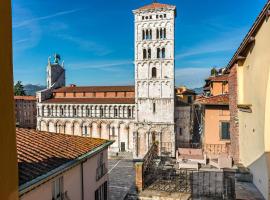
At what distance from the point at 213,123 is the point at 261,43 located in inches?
429

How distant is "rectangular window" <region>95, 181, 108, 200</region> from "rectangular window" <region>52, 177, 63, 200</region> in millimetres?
3699

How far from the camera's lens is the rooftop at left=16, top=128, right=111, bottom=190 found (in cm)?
848

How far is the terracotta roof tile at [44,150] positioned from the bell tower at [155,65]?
30.0m

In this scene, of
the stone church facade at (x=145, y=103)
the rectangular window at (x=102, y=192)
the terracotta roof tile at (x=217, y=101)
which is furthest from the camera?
the stone church facade at (x=145, y=103)

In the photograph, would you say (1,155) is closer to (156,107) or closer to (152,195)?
(152,195)

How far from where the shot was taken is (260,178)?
25.9ft

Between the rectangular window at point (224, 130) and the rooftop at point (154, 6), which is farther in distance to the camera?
the rooftop at point (154, 6)

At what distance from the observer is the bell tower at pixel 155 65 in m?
42.8

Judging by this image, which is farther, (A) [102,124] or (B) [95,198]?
(A) [102,124]

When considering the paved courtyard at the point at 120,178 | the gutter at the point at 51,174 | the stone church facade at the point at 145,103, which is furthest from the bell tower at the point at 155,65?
the gutter at the point at 51,174

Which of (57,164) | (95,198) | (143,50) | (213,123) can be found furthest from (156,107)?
(57,164)

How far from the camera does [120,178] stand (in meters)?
33.2

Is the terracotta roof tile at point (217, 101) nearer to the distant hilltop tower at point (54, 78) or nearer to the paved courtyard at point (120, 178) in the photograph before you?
the paved courtyard at point (120, 178)

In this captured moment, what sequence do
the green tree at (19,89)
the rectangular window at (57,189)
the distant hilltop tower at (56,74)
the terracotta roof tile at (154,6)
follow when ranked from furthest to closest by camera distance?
the green tree at (19,89) → the distant hilltop tower at (56,74) → the terracotta roof tile at (154,6) → the rectangular window at (57,189)
